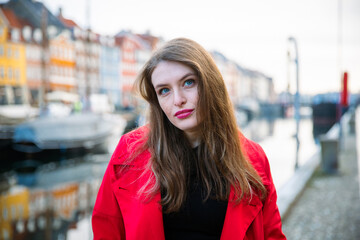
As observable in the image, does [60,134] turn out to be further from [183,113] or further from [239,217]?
[239,217]

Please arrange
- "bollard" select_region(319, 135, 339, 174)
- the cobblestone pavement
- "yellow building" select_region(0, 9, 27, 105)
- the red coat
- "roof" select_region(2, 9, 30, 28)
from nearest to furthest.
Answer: the red coat < the cobblestone pavement < "bollard" select_region(319, 135, 339, 174) < "yellow building" select_region(0, 9, 27, 105) < "roof" select_region(2, 9, 30, 28)

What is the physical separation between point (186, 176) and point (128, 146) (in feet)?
1.08

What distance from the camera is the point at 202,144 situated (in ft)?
5.94

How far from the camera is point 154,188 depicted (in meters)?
1.61

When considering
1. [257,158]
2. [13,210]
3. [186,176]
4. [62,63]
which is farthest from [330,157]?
[62,63]

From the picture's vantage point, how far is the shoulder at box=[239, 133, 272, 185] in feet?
5.94

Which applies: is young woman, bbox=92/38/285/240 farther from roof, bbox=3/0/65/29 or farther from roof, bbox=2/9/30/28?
roof, bbox=2/9/30/28

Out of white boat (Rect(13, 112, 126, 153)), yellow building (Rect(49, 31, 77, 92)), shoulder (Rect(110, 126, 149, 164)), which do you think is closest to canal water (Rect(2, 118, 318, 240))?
white boat (Rect(13, 112, 126, 153))

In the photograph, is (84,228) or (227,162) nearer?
(227,162)

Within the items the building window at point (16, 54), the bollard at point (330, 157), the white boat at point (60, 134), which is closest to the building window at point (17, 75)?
the building window at point (16, 54)

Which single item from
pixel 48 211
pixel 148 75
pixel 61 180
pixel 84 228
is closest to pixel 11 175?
pixel 61 180

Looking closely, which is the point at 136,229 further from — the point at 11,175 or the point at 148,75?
the point at 11,175

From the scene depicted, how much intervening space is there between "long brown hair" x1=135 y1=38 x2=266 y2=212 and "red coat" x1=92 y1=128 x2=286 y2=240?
62mm

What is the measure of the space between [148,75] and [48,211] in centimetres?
772
